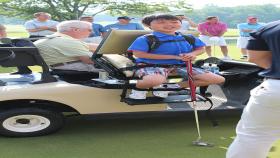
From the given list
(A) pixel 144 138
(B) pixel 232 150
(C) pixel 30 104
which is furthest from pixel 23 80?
(B) pixel 232 150

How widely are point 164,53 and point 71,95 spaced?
101 centimetres

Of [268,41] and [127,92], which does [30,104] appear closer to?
[127,92]

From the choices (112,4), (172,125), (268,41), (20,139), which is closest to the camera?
(268,41)

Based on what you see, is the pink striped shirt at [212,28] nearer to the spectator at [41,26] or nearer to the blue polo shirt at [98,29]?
the blue polo shirt at [98,29]

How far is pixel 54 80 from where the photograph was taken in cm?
477

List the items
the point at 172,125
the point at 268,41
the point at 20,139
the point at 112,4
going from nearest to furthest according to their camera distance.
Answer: the point at 268,41 < the point at 20,139 < the point at 172,125 < the point at 112,4

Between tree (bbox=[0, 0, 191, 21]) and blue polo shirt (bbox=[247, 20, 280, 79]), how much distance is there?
78.5 ft

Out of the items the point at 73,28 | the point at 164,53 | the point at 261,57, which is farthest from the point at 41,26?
the point at 261,57

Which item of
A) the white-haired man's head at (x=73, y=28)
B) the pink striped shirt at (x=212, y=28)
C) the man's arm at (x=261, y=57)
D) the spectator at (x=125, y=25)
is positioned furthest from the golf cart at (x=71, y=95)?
the pink striped shirt at (x=212, y=28)

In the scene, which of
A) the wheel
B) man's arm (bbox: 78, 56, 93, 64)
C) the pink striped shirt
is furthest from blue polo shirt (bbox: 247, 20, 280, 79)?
the pink striped shirt

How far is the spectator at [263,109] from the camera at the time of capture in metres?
2.53

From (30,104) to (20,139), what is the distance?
346 mm

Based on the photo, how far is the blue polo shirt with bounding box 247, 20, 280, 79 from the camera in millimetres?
2525

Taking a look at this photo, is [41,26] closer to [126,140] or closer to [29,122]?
[29,122]
